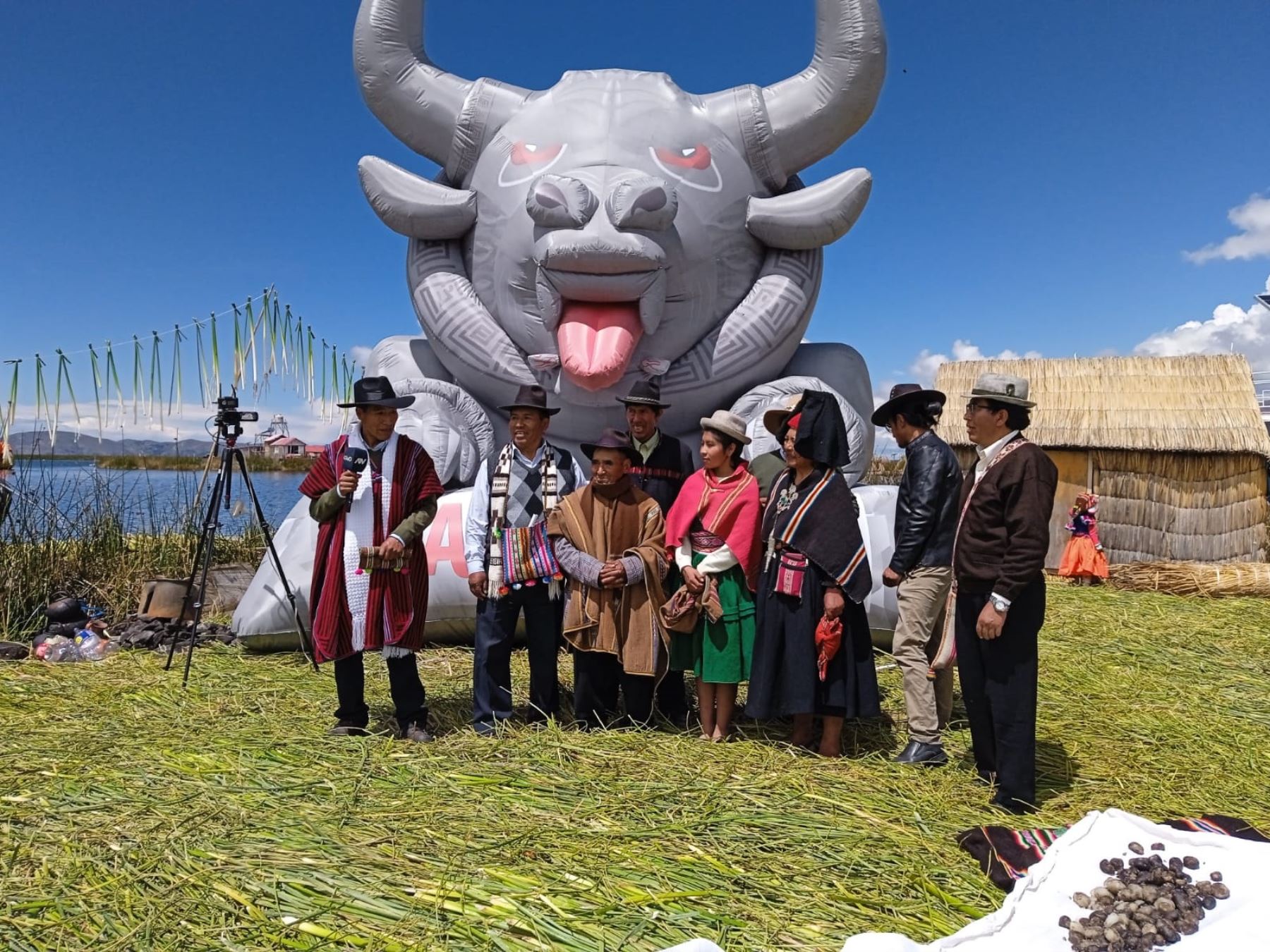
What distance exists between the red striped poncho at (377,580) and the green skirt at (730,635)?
1.22 meters

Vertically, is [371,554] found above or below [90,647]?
above

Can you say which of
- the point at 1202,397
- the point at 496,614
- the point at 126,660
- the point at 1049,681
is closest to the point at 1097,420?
the point at 1202,397

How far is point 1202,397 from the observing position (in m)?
10.4

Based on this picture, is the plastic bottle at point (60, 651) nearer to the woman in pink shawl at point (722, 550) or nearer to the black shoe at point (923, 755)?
the woman in pink shawl at point (722, 550)

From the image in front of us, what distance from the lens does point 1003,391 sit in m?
3.23

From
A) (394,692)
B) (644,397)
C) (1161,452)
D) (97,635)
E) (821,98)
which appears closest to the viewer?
(394,692)

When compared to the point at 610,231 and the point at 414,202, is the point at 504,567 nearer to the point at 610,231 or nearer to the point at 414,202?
the point at 610,231

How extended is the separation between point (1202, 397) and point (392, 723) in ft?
33.7

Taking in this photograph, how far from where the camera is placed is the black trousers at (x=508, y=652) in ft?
12.6

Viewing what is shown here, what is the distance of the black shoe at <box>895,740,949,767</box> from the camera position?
3.60m

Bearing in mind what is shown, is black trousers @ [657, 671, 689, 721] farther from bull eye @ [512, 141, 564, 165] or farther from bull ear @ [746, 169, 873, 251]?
bull eye @ [512, 141, 564, 165]

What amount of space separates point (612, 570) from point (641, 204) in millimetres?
2265

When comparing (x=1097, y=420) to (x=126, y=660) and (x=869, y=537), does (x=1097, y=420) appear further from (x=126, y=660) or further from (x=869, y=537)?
(x=126, y=660)

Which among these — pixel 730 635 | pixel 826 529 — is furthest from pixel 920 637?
pixel 730 635
